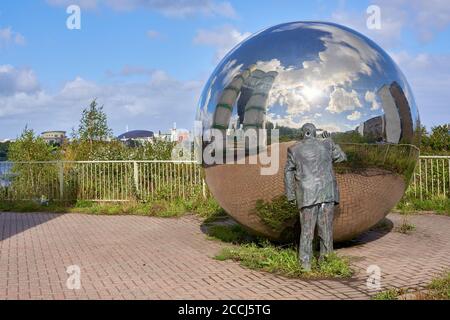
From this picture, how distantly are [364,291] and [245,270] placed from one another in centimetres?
164

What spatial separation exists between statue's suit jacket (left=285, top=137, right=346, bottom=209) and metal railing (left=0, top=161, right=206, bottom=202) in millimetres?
7125

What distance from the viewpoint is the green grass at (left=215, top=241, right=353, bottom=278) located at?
19.9 feet

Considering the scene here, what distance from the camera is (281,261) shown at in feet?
21.0

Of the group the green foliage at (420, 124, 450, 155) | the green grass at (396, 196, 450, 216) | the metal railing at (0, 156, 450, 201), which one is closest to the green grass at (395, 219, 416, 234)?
the green grass at (396, 196, 450, 216)

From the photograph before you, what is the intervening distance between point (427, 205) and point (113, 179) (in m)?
8.32

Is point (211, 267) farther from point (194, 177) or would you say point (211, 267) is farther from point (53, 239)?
point (194, 177)

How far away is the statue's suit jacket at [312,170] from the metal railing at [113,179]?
717 cm

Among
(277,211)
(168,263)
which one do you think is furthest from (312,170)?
(168,263)

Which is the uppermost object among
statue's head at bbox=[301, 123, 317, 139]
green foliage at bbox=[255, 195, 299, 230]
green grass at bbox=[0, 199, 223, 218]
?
statue's head at bbox=[301, 123, 317, 139]

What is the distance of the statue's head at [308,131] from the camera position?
19.6ft

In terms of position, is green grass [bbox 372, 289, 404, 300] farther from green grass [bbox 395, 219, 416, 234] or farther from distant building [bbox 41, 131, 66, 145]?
distant building [bbox 41, 131, 66, 145]
